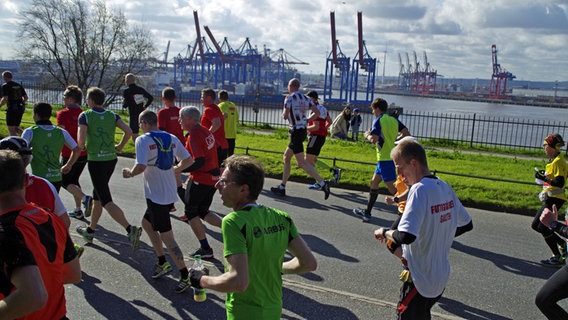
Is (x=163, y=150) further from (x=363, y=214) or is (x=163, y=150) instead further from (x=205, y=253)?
(x=363, y=214)

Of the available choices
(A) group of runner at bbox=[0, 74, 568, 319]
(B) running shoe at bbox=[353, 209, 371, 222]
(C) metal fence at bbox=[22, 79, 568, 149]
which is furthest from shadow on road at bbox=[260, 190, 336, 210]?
(C) metal fence at bbox=[22, 79, 568, 149]

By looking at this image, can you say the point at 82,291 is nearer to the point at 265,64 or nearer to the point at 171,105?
the point at 171,105

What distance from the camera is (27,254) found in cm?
227

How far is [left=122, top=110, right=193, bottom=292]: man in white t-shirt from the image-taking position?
5.34m

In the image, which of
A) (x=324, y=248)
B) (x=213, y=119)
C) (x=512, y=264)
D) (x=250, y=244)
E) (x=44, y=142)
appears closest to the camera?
(x=250, y=244)

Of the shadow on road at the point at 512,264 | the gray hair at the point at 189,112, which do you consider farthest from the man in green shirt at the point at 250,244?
the shadow on road at the point at 512,264

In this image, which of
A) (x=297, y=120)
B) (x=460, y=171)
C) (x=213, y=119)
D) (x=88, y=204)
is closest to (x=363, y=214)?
(x=297, y=120)

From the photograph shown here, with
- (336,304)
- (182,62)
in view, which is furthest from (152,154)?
(182,62)

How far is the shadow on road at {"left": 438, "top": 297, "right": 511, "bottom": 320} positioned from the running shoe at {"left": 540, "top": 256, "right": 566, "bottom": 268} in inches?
83.3

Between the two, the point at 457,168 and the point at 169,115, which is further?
the point at 457,168

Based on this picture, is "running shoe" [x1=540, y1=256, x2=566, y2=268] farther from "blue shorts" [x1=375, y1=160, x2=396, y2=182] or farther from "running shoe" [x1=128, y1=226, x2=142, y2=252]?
"running shoe" [x1=128, y1=226, x2=142, y2=252]

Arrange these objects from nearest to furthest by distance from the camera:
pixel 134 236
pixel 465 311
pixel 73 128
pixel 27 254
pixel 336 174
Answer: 1. pixel 27 254
2. pixel 465 311
3. pixel 134 236
4. pixel 73 128
5. pixel 336 174

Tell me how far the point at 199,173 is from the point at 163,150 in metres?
0.73

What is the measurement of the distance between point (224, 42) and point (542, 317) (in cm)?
12186
